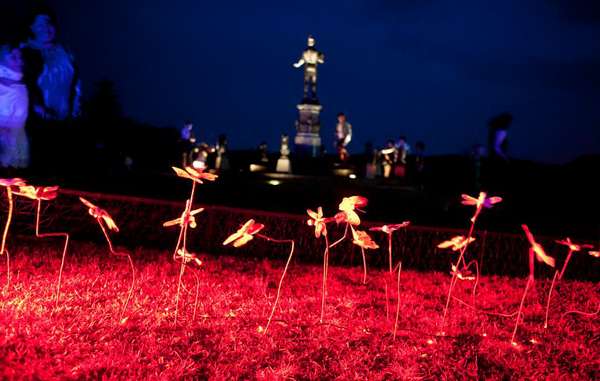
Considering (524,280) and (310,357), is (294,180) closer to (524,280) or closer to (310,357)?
(524,280)

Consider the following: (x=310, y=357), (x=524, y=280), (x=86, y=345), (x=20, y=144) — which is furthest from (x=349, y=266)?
(x=20, y=144)

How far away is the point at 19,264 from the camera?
6.12 m

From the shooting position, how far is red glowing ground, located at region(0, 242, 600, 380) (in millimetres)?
3670

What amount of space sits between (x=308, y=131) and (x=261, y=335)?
22.9 meters

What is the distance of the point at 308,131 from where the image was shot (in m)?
26.8

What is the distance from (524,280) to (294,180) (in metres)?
13.3

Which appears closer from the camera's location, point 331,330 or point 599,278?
point 331,330

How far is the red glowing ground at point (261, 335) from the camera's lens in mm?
3670

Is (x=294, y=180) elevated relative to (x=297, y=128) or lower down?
lower down

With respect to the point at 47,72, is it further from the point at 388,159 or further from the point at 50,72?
the point at 388,159

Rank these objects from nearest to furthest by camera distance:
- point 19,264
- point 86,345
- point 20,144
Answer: point 86,345, point 19,264, point 20,144

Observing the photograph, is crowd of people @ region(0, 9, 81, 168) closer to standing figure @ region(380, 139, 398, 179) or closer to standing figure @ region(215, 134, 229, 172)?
standing figure @ region(215, 134, 229, 172)

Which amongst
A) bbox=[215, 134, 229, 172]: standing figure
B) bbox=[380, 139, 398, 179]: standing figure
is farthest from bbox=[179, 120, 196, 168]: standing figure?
bbox=[380, 139, 398, 179]: standing figure

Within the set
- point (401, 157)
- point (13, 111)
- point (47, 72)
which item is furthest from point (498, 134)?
point (47, 72)
